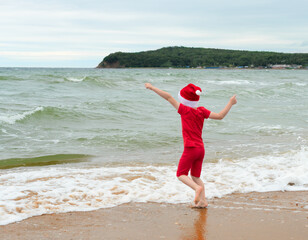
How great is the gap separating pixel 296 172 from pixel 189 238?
350 cm

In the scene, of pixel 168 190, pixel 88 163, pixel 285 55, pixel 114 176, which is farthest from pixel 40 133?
pixel 285 55

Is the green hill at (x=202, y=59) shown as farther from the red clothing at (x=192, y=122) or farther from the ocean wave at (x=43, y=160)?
the red clothing at (x=192, y=122)

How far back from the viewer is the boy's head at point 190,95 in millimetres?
4621

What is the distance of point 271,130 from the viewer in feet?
38.5

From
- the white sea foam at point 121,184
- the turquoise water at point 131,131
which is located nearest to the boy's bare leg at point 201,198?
the white sea foam at point 121,184

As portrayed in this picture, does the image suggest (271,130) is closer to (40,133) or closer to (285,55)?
(40,133)

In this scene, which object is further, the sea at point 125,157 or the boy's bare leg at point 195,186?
the sea at point 125,157

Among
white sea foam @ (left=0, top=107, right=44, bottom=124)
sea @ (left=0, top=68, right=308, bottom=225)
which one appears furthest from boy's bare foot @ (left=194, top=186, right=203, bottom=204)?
white sea foam @ (left=0, top=107, right=44, bottom=124)

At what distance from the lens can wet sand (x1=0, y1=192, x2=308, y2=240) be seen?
3979 millimetres

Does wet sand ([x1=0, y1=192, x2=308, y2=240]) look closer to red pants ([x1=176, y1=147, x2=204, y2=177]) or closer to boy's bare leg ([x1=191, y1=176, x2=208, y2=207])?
boy's bare leg ([x1=191, y1=176, x2=208, y2=207])

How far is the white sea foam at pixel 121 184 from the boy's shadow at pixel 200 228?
668 millimetres

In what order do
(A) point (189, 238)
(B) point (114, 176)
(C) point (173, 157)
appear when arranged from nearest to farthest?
1. (A) point (189, 238)
2. (B) point (114, 176)
3. (C) point (173, 157)

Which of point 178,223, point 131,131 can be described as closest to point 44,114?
point 131,131

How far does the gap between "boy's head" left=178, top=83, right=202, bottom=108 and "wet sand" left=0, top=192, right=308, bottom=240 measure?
52.1 inches
